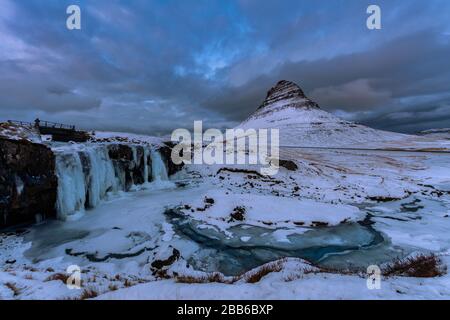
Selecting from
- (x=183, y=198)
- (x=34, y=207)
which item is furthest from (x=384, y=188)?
(x=34, y=207)

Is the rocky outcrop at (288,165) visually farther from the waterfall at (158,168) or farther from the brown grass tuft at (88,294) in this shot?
the brown grass tuft at (88,294)

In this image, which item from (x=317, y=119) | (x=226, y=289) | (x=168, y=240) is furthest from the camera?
(x=317, y=119)

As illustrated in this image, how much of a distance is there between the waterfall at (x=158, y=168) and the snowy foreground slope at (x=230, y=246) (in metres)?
4.63

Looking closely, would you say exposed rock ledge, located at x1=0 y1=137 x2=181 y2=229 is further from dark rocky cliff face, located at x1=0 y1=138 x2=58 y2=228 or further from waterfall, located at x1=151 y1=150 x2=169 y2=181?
waterfall, located at x1=151 y1=150 x2=169 y2=181

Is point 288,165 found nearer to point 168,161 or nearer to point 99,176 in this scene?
point 168,161

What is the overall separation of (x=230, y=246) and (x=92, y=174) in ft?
51.7

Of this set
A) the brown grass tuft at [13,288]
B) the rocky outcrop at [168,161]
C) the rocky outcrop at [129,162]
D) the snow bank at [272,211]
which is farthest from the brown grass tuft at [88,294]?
the rocky outcrop at [168,161]

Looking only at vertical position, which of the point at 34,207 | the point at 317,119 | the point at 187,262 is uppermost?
the point at 317,119

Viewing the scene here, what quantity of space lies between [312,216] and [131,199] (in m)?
17.3

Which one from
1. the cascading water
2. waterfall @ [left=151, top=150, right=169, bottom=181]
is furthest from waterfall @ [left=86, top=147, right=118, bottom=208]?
waterfall @ [left=151, top=150, right=169, bottom=181]

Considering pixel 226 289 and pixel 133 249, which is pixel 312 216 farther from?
pixel 226 289

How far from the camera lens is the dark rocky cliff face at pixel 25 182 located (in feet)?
54.4

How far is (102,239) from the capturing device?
1495 cm
